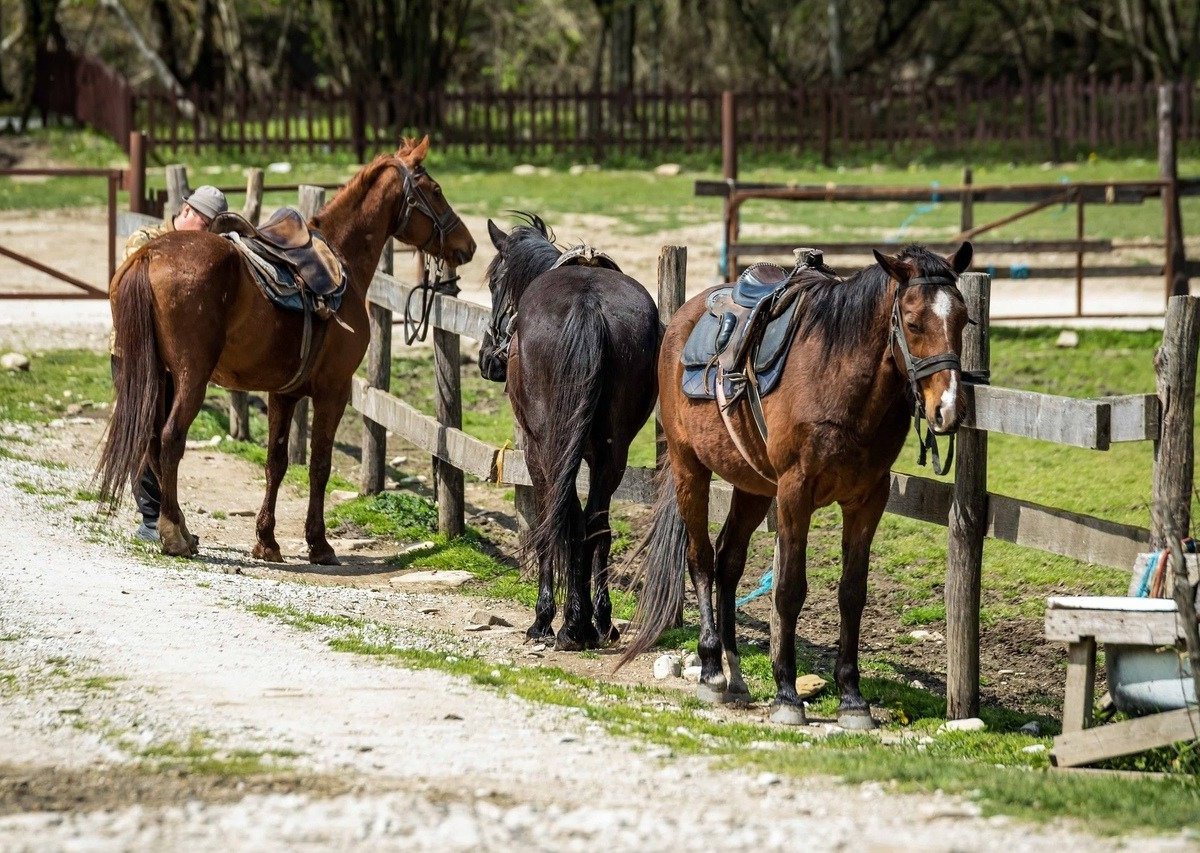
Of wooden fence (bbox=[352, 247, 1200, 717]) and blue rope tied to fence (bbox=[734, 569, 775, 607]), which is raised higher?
wooden fence (bbox=[352, 247, 1200, 717])

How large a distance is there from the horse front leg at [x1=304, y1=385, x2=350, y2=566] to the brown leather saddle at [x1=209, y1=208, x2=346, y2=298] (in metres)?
0.75

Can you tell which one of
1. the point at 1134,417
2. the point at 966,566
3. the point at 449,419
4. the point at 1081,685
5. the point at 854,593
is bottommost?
the point at 1081,685

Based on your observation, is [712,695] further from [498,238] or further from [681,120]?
[681,120]

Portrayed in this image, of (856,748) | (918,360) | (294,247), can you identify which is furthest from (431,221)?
(856,748)

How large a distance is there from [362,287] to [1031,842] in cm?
668

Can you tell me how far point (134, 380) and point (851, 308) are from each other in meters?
4.36

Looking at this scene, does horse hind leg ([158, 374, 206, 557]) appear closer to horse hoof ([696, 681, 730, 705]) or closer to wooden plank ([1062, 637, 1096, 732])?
horse hoof ([696, 681, 730, 705])

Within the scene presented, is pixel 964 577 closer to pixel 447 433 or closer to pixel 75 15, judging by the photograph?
pixel 447 433

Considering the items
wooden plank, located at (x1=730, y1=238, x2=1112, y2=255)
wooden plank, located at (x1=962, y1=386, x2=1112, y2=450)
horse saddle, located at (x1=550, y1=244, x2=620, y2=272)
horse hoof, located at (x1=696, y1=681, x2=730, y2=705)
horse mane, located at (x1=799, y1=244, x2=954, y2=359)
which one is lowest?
horse hoof, located at (x1=696, y1=681, x2=730, y2=705)

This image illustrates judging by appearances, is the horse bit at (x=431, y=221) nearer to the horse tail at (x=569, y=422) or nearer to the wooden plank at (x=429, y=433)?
the wooden plank at (x=429, y=433)

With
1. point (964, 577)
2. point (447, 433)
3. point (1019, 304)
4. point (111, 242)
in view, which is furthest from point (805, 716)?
point (1019, 304)

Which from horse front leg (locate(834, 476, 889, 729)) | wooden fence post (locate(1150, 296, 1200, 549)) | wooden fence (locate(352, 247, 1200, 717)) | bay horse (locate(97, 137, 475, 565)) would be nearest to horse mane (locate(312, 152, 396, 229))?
bay horse (locate(97, 137, 475, 565))

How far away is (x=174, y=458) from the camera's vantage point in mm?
9188

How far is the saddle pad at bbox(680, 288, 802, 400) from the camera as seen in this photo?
21.7ft
